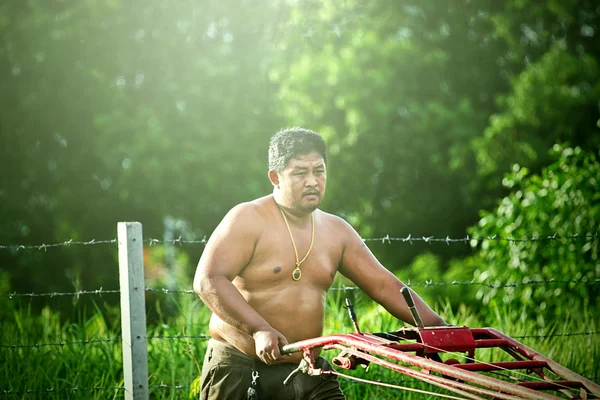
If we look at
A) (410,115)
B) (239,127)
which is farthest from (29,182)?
(410,115)

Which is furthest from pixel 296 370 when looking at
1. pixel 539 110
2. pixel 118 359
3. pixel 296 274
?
pixel 539 110

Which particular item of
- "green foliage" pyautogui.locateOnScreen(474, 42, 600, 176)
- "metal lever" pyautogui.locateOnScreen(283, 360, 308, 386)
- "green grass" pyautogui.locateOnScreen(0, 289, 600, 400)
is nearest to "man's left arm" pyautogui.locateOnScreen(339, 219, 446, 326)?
"metal lever" pyautogui.locateOnScreen(283, 360, 308, 386)

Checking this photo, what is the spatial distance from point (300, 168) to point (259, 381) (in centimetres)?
87

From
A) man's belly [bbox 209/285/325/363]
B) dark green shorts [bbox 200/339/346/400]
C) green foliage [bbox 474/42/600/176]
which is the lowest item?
dark green shorts [bbox 200/339/346/400]

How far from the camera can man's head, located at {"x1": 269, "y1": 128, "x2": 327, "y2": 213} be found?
3.56 metres

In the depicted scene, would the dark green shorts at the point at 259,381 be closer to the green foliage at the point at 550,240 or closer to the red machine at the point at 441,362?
the red machine at the point at 441,362

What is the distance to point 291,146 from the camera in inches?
141

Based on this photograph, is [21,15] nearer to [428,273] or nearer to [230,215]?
[428,273]

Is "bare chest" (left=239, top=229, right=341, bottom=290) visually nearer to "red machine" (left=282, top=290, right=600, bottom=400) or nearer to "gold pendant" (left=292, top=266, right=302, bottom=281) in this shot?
"gold pendant" (left=292, top=266, right=302, bottom=281)

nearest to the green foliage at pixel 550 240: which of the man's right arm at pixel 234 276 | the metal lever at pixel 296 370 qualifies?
the metal lever at pixel 296 370

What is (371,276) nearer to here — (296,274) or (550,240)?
(296,274)

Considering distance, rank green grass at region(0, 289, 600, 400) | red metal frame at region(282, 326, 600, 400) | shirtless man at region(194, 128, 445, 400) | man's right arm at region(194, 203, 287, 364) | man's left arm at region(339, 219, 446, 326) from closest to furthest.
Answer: red metal frame at region(282, 326, 600, 400), man's right arm at region(194, 203, 287, 364), shirtless man at region(194, 128, 445, 400), man's left arm at region(339, 219, 446, 326), green grass at region(0, 289, 600, 400)

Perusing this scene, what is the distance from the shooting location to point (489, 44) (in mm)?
18188

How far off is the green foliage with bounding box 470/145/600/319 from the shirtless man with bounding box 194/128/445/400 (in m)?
3.63
